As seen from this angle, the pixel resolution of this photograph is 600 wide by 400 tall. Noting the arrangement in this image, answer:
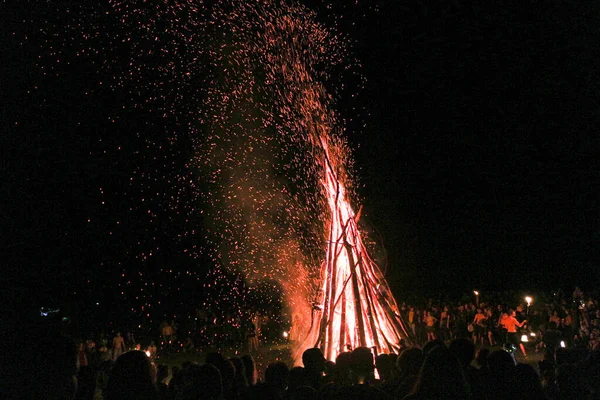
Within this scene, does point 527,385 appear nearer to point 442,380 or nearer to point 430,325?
point 442,380

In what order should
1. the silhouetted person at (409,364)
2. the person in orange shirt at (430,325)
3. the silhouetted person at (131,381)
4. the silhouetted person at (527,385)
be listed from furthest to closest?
the person in orange shirt at (430,325) → the silhouetted person at (409,364) → the silhouetted person at (527,385) → the silhouetted person at (131,381)

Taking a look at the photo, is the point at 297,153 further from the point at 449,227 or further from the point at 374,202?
the point at 449,227

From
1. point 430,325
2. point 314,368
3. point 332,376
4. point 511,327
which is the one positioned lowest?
point 332,376

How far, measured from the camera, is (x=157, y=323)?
26.6 metres

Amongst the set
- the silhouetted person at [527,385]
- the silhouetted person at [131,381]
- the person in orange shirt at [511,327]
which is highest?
the person in orange shirt at [511,327]

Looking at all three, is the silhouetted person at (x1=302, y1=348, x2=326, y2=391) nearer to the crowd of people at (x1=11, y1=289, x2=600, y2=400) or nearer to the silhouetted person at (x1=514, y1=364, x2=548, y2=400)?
the crowd of people at (x1=11, y1=289, x2=600, y2=400)

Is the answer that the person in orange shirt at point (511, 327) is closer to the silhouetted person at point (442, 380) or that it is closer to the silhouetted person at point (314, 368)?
the silhouetted person at point (314, 368)

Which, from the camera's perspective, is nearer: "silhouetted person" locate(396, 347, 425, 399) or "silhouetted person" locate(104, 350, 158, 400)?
"silhouetted person" locate(104, 350, 158, 400)

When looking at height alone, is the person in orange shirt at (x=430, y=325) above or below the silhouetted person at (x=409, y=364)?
above

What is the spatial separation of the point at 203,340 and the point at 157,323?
4.94 m

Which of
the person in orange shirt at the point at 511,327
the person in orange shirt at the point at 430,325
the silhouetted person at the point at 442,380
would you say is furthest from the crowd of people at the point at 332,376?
the person in orange shirt at the point at 430,325

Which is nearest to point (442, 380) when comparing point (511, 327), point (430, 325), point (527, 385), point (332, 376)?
point (527, 385)

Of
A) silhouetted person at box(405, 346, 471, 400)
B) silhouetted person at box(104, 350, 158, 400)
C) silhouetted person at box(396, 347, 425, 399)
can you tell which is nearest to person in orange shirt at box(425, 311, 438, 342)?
silhouetted person at box(396, 347, 425, 399)

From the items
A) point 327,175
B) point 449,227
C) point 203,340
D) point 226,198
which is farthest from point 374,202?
point 327,175
